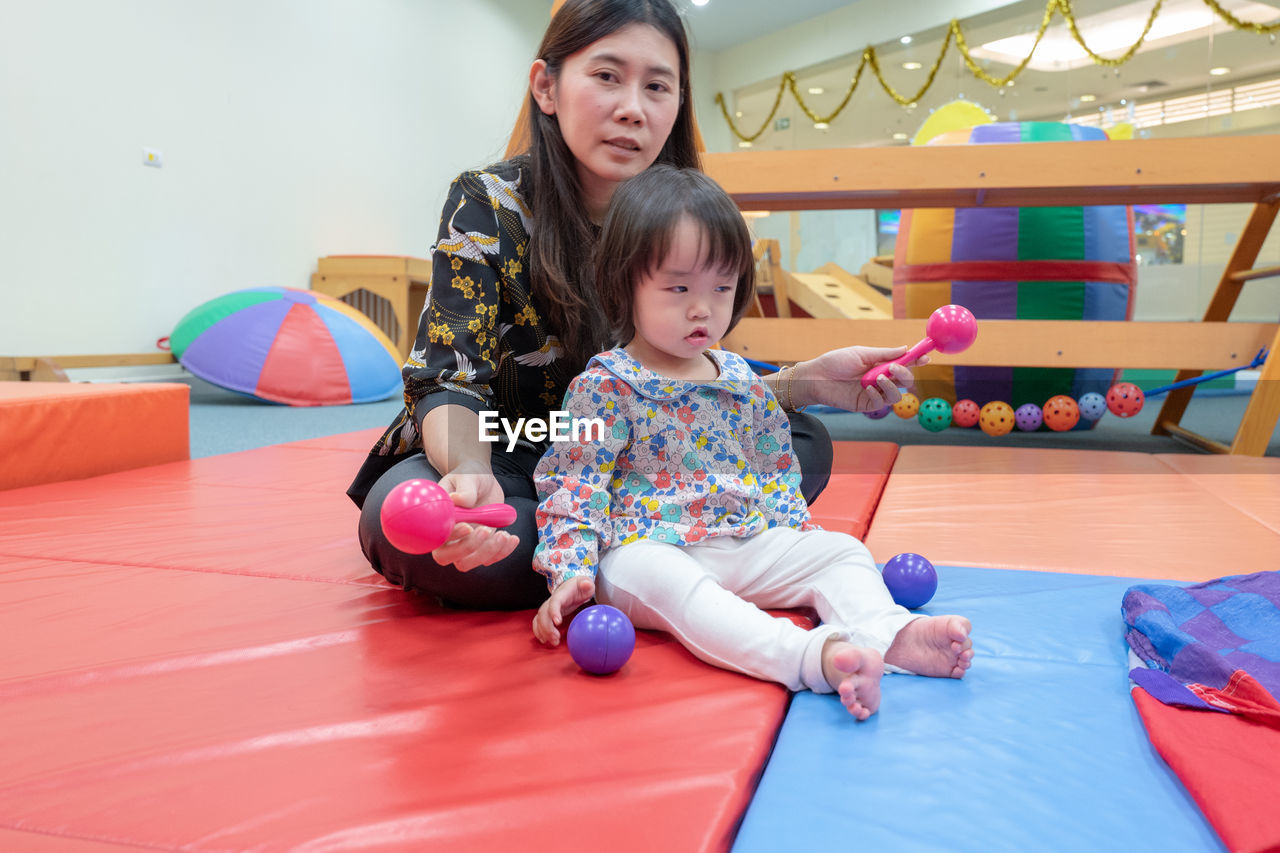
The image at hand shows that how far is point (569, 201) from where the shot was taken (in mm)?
1069

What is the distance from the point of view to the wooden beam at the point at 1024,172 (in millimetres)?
2092

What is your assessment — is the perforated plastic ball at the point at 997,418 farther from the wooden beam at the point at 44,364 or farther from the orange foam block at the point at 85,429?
the wooden beam at the point at 44,364

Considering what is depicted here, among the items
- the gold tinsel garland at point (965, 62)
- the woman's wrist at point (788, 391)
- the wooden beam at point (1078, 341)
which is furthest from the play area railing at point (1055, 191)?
the gold tinsel garland at point (965, 62)

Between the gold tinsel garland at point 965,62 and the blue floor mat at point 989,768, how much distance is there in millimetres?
5507

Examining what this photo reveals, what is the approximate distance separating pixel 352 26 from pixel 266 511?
415 centimetres

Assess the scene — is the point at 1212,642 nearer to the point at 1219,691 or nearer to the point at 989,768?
the point at 1219,691

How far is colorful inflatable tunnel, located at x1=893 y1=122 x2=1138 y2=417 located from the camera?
2.54 meters

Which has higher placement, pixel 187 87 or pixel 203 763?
pixel 187 87

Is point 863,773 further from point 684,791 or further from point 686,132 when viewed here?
point 686,132

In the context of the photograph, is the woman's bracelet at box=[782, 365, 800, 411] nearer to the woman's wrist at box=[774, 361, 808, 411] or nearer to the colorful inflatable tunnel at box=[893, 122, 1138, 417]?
the woman's wrist at box=[774, 361, 808, 411]

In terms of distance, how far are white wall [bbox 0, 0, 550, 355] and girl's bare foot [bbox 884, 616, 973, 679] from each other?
3.36m

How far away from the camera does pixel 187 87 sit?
378 cm

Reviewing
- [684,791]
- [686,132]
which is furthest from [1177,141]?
[684,791]

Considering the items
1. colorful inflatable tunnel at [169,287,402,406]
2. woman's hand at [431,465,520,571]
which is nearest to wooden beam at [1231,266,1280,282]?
woman's hand at [431,465,520,571]
